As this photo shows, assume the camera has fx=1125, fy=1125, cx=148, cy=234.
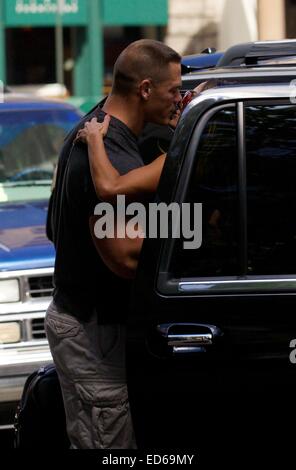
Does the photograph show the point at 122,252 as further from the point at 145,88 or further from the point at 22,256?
the point at 22,256

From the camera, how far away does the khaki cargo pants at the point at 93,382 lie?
349 cm

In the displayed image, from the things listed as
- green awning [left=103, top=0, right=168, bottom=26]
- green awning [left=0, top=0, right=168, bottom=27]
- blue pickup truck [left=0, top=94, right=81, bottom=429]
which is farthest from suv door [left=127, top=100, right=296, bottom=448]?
green awning [left=103, top=0, right=168, bottom=26]

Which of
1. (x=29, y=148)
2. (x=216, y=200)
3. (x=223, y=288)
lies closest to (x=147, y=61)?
(x=216, y=200)

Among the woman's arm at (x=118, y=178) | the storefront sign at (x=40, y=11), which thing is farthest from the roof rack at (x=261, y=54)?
the storefront sign at (x=40, y=11)

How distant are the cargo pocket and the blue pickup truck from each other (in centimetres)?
190

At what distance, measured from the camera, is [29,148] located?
7184mm

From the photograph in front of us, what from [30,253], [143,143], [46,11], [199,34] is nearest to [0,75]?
[46,11]

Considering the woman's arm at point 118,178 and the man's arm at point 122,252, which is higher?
the woman's arm at point 118,178

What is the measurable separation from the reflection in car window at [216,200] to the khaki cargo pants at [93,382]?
13.2 inches

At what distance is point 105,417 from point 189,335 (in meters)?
0.43

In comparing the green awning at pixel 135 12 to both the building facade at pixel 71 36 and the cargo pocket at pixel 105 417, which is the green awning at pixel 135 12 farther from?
the cargo pocket at pixel 105 417

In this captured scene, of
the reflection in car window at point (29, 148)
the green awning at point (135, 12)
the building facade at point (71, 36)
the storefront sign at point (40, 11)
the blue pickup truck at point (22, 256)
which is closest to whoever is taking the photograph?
the blue pickup truck at point (22, 256)

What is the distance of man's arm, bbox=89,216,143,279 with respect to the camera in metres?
3.39

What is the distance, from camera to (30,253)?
5.61m
